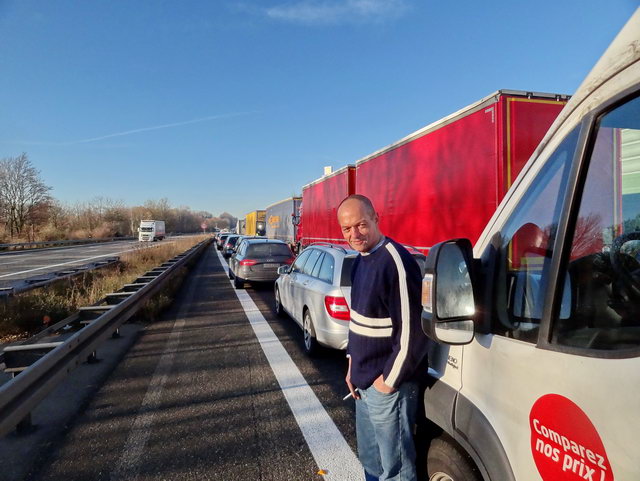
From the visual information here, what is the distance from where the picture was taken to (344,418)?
380cm

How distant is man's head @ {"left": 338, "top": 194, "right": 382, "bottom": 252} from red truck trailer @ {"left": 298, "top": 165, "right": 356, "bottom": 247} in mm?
8477

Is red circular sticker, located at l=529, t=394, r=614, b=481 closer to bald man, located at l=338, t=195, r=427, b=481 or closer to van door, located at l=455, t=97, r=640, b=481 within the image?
van door, located at l=455, t=97, r=640, b=481

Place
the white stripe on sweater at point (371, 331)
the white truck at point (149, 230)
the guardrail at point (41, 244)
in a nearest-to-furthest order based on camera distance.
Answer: the white stripe on sweater at point (371, 331)
the guardrail at point (41, 244)
the white truck at point (149, 230)

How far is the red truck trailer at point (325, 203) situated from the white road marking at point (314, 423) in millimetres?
5831

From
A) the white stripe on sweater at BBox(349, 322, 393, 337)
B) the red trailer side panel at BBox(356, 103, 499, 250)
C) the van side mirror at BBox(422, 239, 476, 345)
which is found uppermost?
the red trailer side panel at BBox(356, 103, 499, 250)

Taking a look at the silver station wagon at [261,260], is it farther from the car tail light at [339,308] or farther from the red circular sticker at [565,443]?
the red circular sticker at [565,443]

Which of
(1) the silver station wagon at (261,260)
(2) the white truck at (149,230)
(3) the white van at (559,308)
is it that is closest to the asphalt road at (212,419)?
(3) the white van at (559,308)

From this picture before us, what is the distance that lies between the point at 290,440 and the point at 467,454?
2037mm

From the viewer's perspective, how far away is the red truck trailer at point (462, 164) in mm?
5473

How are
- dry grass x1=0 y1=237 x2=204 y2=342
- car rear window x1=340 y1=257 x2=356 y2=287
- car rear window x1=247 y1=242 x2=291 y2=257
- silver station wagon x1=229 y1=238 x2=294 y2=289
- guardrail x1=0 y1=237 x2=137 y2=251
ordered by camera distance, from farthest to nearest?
guardrail x1=0 y1=237 x2=137 y2=251 < car rear window x1=247 y1=242 x2=291 y2=257 < silver station wagon x1=229 y1=238 x2=294 y2=289 < dry grass x1=0 y1=237 x2=204 y2=342 < car rear window x1=340 y1=257 x2=356 y2=287

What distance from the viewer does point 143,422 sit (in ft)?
12.3

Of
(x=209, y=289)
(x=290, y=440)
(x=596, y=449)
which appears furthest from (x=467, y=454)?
(x=209, y=289)

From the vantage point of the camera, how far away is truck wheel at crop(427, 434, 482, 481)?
5.52 ft

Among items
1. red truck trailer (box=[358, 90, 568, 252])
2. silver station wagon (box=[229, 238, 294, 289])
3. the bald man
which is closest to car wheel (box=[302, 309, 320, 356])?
red truck trailer (box=[358, 90, 568, 252])
